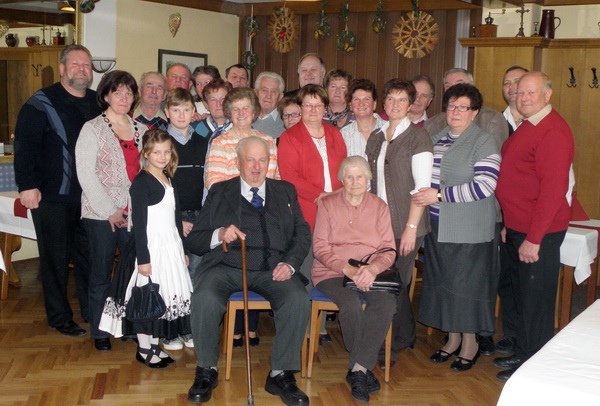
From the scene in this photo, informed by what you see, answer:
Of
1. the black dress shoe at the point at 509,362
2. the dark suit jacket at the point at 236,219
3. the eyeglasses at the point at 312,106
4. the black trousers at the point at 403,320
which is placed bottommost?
the black dress shoe at the point at 509,362

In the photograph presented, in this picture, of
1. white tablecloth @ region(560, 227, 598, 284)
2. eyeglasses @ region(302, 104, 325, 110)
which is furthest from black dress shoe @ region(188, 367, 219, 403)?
white tablecloth @ region(560, 227, 598, 284)

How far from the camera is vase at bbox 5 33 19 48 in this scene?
6.64m

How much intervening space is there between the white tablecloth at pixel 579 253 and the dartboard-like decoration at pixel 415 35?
3.12 meters

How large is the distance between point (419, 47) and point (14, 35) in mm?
4090

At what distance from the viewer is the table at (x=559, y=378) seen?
5.34 feet

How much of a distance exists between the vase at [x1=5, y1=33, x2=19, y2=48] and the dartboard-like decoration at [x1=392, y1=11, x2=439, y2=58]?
12.6ft

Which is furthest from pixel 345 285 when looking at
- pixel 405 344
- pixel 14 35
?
pixel 14 35

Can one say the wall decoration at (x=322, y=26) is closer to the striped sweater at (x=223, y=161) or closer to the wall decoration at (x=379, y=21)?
the wall decoration at (x=379, y=21)

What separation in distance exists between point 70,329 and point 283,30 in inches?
178

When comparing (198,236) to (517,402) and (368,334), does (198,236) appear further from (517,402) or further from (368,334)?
(517,402)

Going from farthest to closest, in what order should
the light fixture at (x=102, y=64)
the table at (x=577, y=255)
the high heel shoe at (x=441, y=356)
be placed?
the light fixture at (x=102, y=64)
the table at (x=577, y=255)
the high heel shoe at (x=441, y=356)

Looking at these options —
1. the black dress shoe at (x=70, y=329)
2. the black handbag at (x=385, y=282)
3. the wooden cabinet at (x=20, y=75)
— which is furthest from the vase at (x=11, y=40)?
the black handbag at (x=385, y=282)

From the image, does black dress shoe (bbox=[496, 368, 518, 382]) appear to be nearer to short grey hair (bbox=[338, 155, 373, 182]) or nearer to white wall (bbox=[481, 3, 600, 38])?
short grey hair (bbox=[338, 155, 373, 182])

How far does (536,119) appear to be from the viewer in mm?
3258
